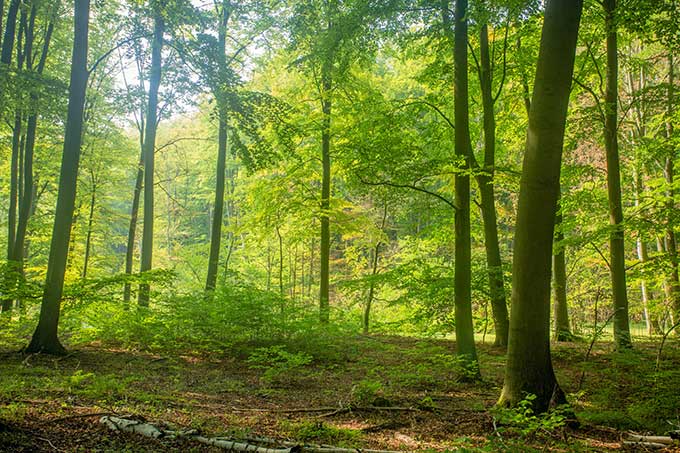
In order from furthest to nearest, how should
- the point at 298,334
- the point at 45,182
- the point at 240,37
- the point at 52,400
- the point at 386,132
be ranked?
the point at 45,182 → the point at 240,37 → the point at 298,334 → the point at 386,132 → the point at 52,400

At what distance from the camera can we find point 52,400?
4.86 metres

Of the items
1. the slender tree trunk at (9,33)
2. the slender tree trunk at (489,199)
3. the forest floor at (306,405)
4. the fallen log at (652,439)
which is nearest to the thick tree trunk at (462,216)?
the forest floor at (306,405)

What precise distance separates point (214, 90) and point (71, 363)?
601 cm

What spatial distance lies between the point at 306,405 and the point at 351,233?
10358 millimetres

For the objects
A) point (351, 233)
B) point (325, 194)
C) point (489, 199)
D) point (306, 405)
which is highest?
point (325, 194)

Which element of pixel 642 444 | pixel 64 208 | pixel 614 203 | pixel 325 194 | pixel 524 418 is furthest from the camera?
pixel 325 194

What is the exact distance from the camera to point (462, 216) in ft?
26.1

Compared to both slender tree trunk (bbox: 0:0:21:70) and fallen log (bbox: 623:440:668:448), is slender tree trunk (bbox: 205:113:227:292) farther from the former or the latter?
fallen log (bbox: 623:440:668:448)

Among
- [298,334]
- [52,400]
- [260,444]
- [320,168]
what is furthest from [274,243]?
[260,444]

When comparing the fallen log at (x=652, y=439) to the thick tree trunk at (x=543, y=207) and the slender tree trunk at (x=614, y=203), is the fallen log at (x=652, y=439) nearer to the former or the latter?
the thick tree trunk at (x=543, y=207)

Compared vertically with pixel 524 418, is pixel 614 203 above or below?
above

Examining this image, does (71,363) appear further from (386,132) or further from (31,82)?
(386,132)

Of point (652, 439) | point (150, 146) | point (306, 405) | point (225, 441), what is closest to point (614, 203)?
point (652, 439)

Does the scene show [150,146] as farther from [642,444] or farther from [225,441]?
[642,444]
